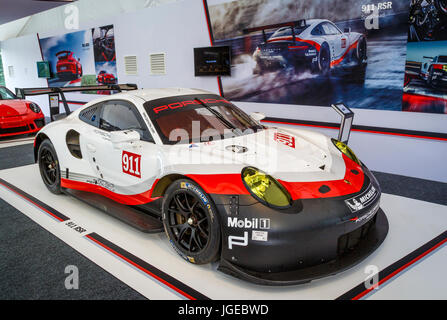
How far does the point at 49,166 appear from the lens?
13.0ft

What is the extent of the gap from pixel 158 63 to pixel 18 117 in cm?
311

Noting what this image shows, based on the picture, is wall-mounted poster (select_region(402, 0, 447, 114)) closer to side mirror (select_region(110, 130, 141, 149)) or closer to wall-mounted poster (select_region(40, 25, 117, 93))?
side mirror (select_region(110, 130, 141, 149))

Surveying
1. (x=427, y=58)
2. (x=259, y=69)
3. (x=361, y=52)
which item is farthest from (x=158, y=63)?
(x=427, y=58)

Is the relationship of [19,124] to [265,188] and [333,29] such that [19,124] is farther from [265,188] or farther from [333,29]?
[265,188]

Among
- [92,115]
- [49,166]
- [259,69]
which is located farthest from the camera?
[259,69]

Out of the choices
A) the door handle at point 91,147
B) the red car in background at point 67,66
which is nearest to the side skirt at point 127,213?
the door handle at point 91,147

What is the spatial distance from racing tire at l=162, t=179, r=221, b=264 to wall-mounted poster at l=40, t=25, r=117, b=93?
24.7 ft

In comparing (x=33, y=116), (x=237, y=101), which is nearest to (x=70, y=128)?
(x=237, y=101)

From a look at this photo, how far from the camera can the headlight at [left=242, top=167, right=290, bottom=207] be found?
6.63ft

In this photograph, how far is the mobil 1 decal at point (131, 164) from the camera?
266cm

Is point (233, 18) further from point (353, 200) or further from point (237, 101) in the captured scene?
point (353, 200)

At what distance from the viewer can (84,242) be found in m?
2.78
